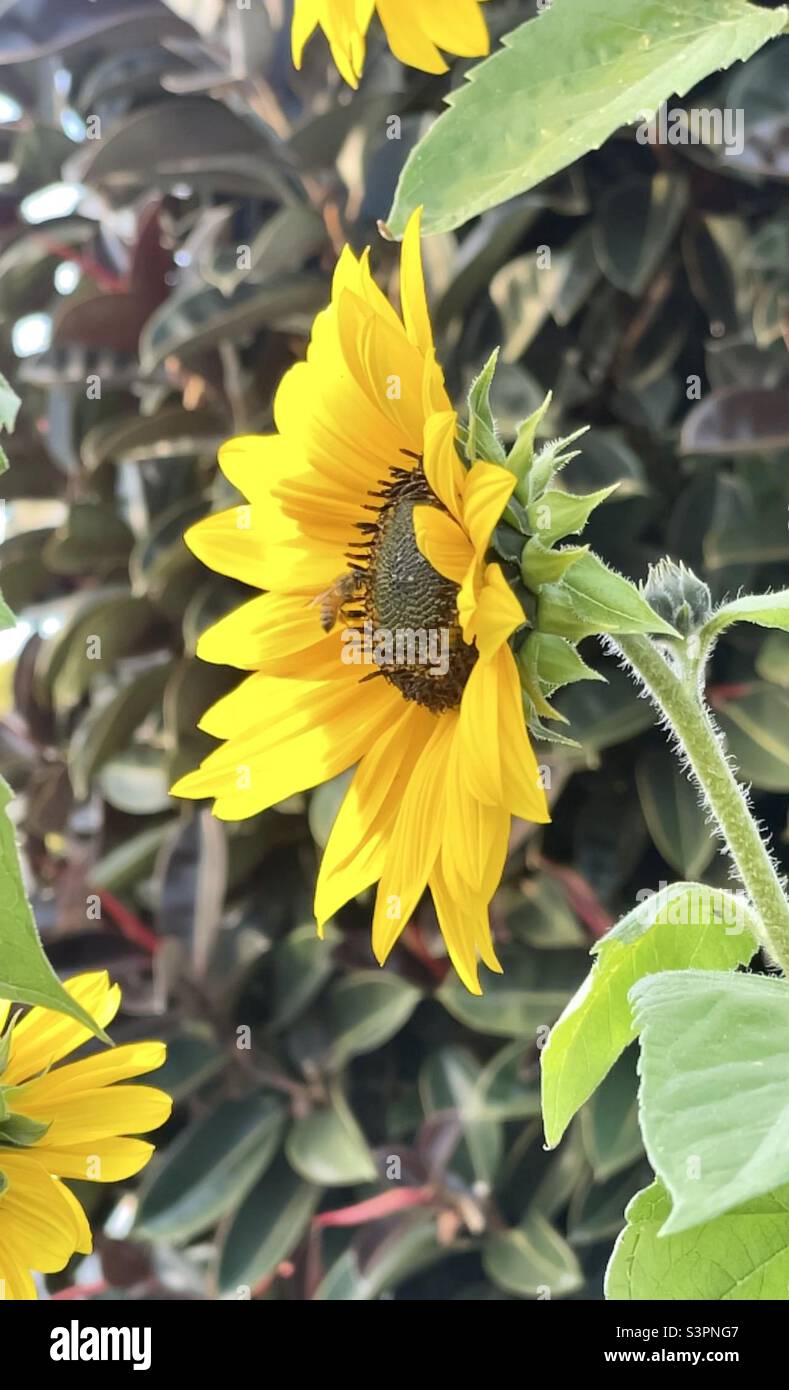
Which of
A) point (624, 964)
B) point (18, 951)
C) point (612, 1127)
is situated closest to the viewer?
point (18, 951)

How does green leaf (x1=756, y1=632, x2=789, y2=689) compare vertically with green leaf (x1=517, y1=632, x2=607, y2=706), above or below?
above

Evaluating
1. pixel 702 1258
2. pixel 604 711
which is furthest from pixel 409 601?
pixel 604 711

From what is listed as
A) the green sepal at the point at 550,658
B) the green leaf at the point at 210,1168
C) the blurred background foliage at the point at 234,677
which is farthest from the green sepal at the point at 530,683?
the green leaf at the point at 210,1168

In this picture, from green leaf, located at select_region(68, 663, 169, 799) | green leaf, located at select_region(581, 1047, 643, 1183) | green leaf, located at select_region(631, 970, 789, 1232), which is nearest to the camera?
green leaf, located at select_region(631, 970, 789, 1232)

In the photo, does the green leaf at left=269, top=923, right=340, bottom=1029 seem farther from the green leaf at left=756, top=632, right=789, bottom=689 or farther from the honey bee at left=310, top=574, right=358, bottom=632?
the honey bee at left=310, top=574, right=358, bottom=632

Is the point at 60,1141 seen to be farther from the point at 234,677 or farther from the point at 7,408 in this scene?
the point at 234,677

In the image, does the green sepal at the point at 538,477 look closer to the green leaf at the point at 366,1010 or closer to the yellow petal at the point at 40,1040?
the yellow petal at the point at 40,1040

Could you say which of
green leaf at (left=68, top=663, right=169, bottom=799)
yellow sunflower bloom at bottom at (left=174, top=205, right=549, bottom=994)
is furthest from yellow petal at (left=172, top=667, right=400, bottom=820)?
green leaf at (left=68, top=663, right=169, bottom=799)
